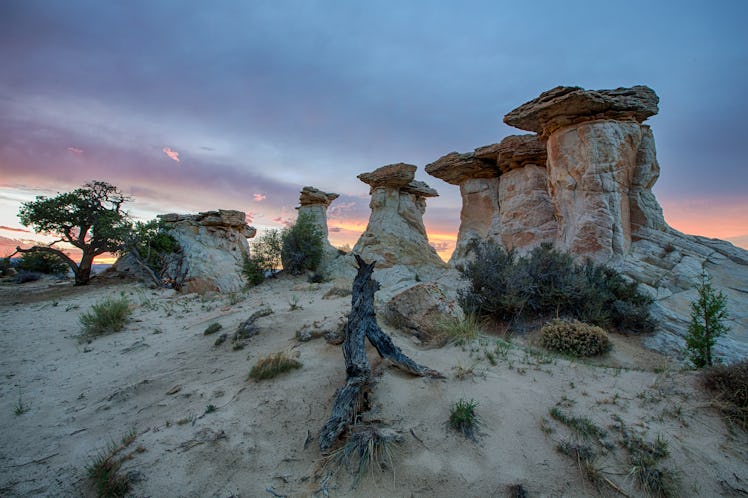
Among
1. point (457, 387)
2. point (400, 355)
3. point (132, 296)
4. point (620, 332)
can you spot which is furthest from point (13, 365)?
point (620, 332)

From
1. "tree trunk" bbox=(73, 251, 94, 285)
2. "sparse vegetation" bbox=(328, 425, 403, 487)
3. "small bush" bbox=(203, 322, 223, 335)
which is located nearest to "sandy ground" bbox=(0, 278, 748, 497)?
"sparse vegetation" bbox=(328, 425, 403, 487)

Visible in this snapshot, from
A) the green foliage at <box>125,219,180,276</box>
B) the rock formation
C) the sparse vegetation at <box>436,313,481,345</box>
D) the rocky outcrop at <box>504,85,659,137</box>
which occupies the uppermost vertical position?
the rocky outcrop at <box>504,85,659,137</box>

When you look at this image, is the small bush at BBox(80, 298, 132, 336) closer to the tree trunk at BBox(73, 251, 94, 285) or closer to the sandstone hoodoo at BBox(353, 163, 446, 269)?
the tree trunk at BBox(73, 251, 94, 285)

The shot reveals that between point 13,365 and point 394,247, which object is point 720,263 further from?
point 13,365

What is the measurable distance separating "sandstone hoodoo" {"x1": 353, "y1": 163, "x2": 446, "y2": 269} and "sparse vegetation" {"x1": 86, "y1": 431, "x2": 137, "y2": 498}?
14274 millimetres

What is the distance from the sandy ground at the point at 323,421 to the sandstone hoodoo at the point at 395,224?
490 inches

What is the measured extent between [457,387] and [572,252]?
853 cm

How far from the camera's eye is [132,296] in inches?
438

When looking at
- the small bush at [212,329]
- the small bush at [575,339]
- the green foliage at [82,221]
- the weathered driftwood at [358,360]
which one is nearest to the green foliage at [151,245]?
the green foliage at [82,221]

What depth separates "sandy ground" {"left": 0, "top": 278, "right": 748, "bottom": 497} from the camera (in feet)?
7.94

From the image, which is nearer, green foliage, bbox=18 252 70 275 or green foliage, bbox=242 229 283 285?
green foliage, bbox=242 229 283 285

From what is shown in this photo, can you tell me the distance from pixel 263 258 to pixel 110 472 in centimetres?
1269

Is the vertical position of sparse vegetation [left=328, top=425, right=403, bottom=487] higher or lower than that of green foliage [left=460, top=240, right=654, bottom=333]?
lower

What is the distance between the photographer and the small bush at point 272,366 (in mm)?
4023
